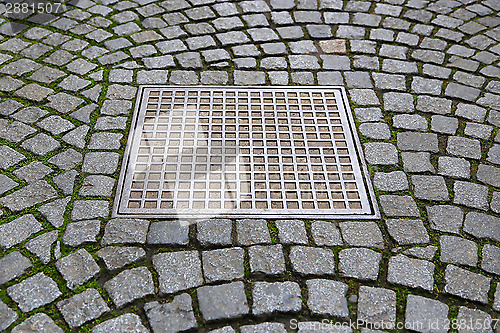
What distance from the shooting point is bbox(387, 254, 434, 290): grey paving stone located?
102 inches

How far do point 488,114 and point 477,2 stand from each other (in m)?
1.99

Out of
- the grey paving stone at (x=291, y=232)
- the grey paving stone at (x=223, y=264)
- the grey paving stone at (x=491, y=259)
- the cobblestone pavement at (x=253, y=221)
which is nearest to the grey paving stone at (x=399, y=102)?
the cobblestone pavement at (x=253, y=221)

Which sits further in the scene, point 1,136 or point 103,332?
point 1,136

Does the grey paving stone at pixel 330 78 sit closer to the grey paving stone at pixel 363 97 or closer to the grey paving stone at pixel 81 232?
the grey paving stone at pixel 363 97

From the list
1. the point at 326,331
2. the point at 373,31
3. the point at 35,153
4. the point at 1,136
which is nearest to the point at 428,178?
the point at 326,331

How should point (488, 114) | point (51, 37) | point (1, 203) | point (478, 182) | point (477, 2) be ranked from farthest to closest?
point (477, 2) < point (51, 37) < point (488, 114) < point (478, 182) < point (1, 203)

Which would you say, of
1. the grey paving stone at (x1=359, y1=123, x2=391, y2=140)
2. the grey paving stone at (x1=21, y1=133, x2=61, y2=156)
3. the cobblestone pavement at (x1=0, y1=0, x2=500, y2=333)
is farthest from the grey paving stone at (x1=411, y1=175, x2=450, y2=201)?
the grey paving stone at (x1=21, y1=133, x2=61, y2=156)

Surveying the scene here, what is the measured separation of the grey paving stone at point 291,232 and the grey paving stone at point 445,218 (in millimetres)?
814

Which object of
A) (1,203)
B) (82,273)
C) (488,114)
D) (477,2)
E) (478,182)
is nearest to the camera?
(82,273)

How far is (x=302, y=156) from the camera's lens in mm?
3352

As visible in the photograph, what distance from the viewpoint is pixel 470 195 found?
123 inches

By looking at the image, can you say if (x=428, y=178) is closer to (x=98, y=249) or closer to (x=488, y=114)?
(x=488, y=114)

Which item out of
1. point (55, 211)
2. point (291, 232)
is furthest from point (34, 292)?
point (291, 232)

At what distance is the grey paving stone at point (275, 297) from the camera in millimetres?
2445
